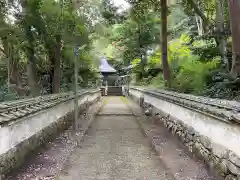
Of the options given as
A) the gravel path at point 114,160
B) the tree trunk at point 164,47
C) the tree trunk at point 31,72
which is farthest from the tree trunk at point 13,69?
the tree trunk at point 164,47

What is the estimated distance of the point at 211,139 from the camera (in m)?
5.73

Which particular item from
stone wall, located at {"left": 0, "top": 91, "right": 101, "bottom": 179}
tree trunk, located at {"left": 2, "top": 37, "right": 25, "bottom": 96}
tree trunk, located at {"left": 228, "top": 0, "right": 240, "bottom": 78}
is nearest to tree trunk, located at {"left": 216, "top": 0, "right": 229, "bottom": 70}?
tree trunk, located at {"left": 228, "top": 0, "right": 240, "bottom": 78}

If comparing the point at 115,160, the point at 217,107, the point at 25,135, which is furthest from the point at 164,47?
the point at 25,135

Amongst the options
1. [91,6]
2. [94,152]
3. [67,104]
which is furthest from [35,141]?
[91,6]

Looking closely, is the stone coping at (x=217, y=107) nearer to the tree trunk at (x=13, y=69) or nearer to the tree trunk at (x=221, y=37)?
the tree trunk at (x=221, y=37)

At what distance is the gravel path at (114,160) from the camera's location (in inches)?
227

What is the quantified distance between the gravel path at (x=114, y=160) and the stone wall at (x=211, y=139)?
0.74 meters

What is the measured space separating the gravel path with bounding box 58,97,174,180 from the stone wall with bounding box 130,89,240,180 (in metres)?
0.74

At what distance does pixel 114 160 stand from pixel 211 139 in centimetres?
196

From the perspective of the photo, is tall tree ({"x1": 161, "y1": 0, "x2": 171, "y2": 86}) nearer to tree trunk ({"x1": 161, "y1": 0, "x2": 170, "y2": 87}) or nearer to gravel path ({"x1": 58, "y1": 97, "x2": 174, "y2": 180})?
tree trunk ({"x1": 161, "y1": 0, "x2": 170, "y2": 87})

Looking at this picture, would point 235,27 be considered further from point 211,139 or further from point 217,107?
point 211,139

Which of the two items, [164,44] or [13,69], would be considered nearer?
[13,69]

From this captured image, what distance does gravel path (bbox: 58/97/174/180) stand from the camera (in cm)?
577

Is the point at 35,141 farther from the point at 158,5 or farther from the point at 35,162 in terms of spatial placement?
the point at 158,5
